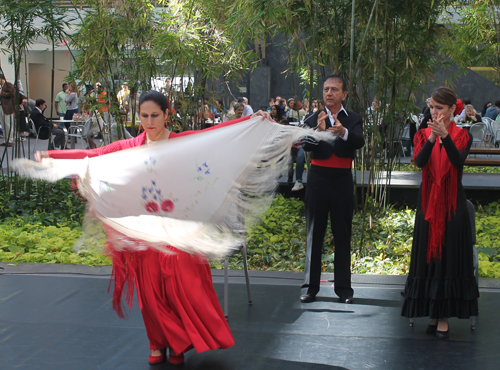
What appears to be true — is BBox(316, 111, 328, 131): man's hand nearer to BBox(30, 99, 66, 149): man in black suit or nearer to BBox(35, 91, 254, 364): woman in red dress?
BBox(35, 91, 254, 364): woman in red dress

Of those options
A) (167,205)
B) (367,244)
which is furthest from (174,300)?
(367,244)

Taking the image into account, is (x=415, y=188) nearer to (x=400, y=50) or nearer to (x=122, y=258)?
(x=400, y=50)

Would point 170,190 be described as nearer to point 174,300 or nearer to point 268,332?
point 174,300

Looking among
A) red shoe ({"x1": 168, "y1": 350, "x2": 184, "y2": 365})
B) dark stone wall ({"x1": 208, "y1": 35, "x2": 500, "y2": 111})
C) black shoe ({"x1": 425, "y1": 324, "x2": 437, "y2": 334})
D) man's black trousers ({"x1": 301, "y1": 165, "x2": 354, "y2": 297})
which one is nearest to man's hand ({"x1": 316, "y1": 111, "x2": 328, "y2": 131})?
man's black trousers ({"x1": 301, "y1": 165, "x2": 354, "y2": 297})

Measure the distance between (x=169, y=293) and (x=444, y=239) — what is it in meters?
1.44

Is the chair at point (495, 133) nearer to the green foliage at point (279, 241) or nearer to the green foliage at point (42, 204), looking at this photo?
the green foliage at point (279, 241)

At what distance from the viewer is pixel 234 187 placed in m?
2.45

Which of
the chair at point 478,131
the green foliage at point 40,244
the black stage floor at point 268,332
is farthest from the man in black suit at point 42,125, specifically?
the chair at point 478,131

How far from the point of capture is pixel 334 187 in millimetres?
3279

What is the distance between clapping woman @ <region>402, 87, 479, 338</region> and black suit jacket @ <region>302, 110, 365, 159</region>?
1.47 feet

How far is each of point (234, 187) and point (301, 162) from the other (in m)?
4.19

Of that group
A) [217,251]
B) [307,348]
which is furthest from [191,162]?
[307,348]

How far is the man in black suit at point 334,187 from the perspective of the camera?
10.5ft

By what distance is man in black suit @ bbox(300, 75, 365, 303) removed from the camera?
3.21 meters
